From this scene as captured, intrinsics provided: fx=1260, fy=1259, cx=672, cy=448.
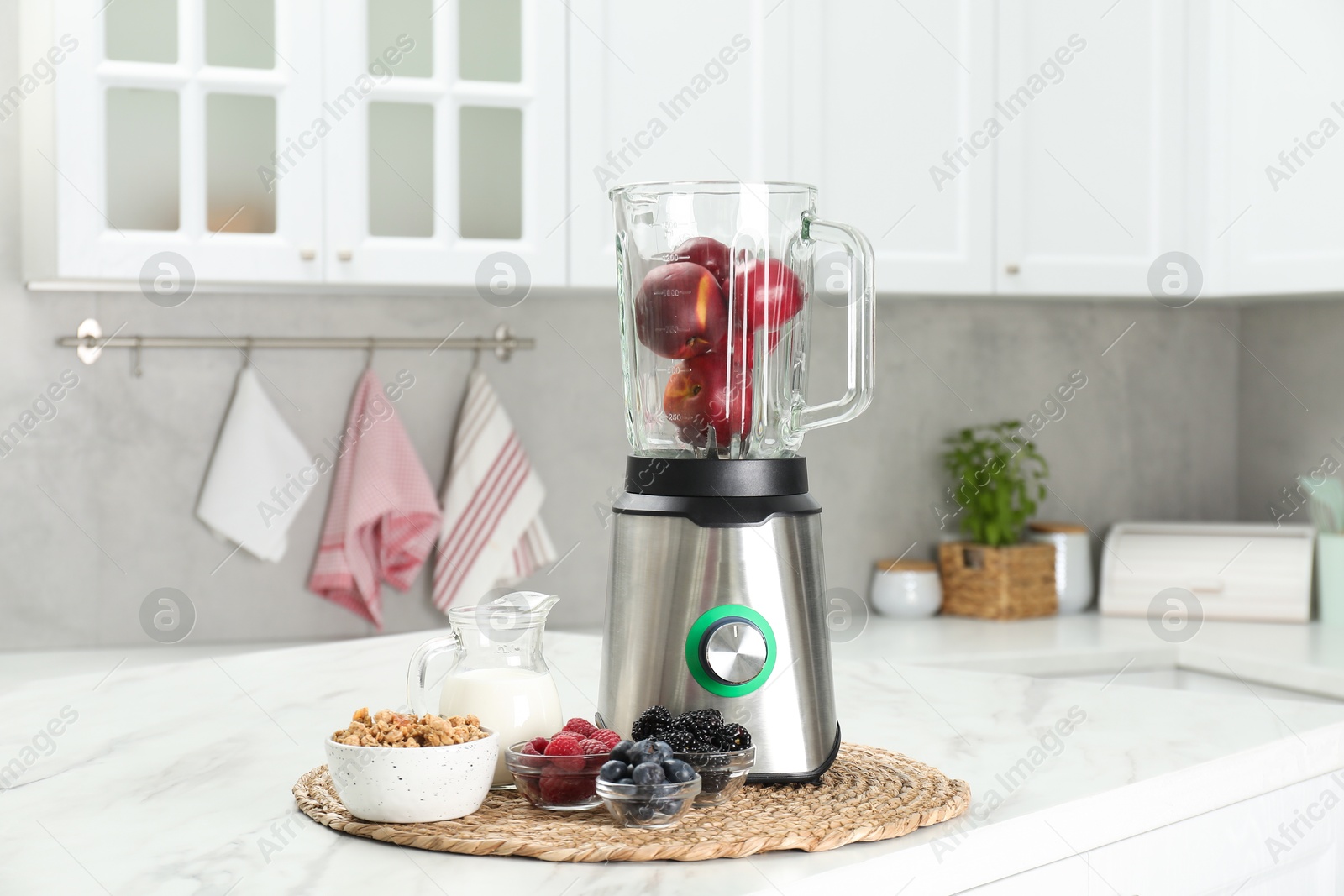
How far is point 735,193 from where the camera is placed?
2.91 ft

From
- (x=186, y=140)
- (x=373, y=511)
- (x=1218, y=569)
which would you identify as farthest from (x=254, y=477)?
(x=1218, y=569)

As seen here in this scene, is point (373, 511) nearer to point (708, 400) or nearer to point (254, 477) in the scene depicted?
point (254, 477)

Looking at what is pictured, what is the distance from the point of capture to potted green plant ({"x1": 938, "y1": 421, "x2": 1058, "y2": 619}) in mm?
2414

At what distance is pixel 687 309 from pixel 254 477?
4.83 ft

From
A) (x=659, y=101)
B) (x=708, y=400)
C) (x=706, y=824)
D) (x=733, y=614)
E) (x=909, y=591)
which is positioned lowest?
(x=909, y=591)

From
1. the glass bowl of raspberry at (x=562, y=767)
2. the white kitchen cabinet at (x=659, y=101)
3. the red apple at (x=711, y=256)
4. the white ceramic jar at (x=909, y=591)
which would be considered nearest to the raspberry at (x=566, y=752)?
the glass bowl of raspberry at (x=562, y=767)

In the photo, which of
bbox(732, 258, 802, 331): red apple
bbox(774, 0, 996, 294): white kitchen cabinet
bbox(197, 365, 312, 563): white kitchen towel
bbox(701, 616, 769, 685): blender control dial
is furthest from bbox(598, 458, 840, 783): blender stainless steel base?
bbox(197, 365, 312, 563): white kitchen towel

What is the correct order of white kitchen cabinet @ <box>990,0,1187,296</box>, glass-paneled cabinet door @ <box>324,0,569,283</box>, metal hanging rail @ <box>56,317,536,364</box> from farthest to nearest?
white kitchen cabinet @ <box>990,0,1187,296</box>, metal hanging rail @ <box>56,317,536,364</box>, glass-paneled cabinet door @ <box>324,0,569,283</box>

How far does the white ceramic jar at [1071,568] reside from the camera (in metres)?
2.49

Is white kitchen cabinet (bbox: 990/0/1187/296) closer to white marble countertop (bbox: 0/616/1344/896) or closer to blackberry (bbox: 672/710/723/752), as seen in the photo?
white marble countertop (bbox: 0/616/1344/896)

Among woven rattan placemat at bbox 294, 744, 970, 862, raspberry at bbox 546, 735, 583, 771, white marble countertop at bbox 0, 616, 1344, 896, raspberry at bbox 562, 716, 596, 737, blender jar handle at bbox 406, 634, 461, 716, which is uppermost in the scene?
blender jar handle at bbox 406, 634, 461, 716

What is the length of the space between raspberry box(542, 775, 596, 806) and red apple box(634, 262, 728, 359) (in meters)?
0.29

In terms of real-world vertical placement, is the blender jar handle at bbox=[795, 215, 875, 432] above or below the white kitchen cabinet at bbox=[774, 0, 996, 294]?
below

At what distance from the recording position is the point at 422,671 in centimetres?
87
